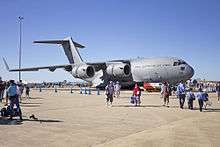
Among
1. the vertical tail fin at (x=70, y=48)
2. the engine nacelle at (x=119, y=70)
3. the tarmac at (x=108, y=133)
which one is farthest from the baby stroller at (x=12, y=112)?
the vertical tail fin at (x=70, y=48)

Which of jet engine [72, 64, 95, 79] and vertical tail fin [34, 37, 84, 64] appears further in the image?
vertical tail fin [34, 37, 84, 64]

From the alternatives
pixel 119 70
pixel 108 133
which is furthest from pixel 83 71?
Result: pixel 108 133

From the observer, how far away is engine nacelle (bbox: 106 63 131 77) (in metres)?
42.7

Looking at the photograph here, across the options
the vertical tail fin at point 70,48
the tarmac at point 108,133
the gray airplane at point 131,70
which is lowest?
the tarmac at point 108,133

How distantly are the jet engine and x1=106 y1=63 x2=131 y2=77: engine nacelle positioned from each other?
8.67ft

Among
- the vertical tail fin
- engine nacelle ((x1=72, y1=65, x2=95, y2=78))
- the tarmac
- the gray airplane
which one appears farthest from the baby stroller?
the vertical tail fin

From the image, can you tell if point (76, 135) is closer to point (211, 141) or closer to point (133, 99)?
point (211, 141)

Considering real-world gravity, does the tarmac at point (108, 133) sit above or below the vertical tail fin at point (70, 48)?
below

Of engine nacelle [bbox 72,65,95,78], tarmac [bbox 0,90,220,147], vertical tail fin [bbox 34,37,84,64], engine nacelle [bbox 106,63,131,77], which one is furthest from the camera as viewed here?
vertical tail fin [bbox 34,37,84,64]

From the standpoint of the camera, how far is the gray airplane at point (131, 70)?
3881cm

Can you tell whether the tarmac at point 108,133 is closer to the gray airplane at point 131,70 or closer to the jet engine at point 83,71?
the gray airplane at point 131,70

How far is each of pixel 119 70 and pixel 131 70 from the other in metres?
1.68

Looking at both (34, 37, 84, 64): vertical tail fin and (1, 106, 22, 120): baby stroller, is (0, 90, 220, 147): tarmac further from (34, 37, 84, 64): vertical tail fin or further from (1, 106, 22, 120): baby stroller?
(34, 37, 84, 64): vertical tail fin

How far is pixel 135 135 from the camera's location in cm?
980
